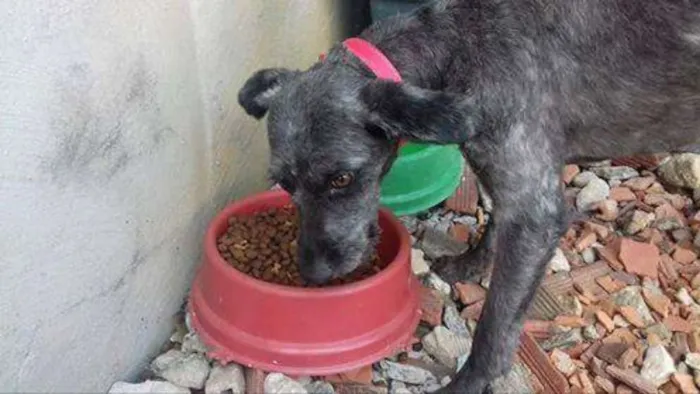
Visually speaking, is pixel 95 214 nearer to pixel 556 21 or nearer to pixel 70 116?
pixel 70 116

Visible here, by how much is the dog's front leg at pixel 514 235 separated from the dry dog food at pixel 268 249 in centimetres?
56

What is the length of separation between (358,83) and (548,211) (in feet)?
2.98

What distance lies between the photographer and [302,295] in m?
3.62

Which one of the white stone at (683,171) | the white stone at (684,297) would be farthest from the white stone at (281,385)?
the white stone at (683,171)

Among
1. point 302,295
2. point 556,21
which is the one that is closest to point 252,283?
point 302,295

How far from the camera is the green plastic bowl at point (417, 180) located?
15.5 feet

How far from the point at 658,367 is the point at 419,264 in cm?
117

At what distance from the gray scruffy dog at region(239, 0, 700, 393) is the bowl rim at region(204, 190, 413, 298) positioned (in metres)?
0.07

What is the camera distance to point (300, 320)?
3691mm

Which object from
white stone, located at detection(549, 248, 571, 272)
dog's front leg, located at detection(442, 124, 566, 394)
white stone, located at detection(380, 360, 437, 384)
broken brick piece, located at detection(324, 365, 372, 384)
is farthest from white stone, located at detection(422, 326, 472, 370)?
white stone, located at detection(549, 248, 571, 272)

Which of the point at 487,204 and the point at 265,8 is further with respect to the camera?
the point at 487,204

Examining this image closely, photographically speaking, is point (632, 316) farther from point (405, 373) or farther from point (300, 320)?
point (300, 320)

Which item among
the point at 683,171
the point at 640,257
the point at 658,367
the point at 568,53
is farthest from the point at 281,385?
the point at 683,171

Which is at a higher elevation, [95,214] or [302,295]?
[95,214]
